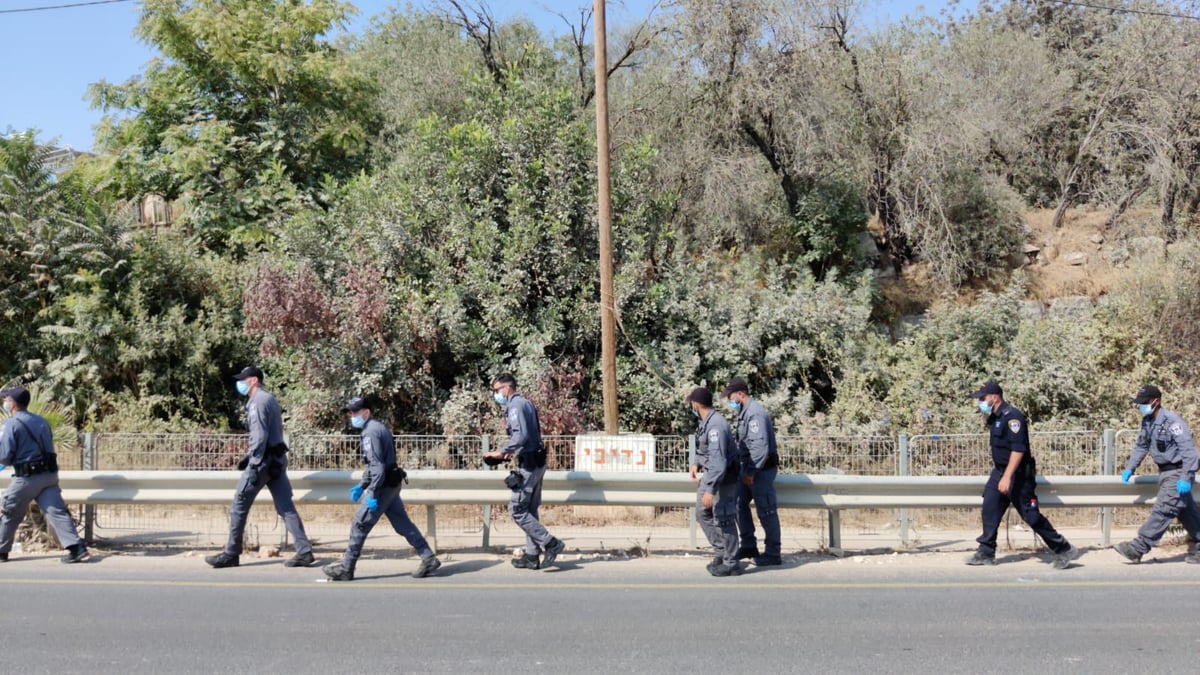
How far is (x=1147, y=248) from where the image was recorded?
1836cm

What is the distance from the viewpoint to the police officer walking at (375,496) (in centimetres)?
791

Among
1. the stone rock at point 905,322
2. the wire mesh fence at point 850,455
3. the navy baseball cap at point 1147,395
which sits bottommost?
the wire mesh fence at point 850,455

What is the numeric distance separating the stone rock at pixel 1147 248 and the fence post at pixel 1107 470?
8.50 metres

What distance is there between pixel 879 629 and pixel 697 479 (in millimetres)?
2287

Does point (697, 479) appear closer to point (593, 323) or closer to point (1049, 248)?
point (593, 323)

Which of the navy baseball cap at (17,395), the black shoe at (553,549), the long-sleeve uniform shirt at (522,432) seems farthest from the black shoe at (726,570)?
the navy baseball cap at (17,395)

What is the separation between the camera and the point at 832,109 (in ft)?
61.2

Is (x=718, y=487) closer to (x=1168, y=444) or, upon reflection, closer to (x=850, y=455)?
(x=850, y=455)

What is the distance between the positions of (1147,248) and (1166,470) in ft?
38.6

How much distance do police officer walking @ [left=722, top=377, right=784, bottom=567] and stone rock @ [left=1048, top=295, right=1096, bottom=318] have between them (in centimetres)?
959

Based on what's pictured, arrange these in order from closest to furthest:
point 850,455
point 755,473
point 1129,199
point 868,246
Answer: point 755,473 < point 850,455 < point 868,246 < point 1129,199

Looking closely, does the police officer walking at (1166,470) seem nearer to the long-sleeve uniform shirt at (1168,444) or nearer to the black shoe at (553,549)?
the long-sleeve uniform shirt at (1168,444)

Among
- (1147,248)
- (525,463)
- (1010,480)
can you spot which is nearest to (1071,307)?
(1147,248)

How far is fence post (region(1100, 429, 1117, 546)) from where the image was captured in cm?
943
